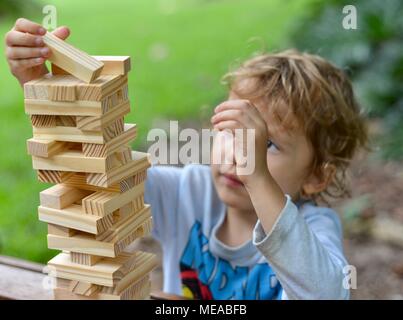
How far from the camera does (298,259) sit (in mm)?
1638

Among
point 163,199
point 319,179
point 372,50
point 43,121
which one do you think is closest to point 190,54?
point 372,50

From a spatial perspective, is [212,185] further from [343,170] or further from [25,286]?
[25,286]

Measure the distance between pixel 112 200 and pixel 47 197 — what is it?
0.49 feet

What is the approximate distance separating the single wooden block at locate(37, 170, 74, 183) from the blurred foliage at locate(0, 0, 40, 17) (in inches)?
268

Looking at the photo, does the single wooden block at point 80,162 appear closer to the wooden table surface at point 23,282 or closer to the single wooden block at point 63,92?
the single wooden block at point 63,92

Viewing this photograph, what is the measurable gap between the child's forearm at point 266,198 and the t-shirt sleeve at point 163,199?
0.83m

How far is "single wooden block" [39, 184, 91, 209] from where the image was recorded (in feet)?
4.53

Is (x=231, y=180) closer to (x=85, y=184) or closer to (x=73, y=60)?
(x=85, y=184)

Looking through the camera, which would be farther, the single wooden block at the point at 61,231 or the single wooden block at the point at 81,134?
the single wooden block at the point at 61,231

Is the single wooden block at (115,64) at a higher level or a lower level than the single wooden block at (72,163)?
higher

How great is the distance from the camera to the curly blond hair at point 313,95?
205 centimetres

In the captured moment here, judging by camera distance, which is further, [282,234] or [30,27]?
[282,234]

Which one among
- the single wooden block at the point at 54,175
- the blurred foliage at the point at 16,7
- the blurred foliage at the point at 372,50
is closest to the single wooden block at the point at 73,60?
the single wooden block at the point at 54,175

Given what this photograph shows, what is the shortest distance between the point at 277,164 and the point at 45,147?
0.90 m
